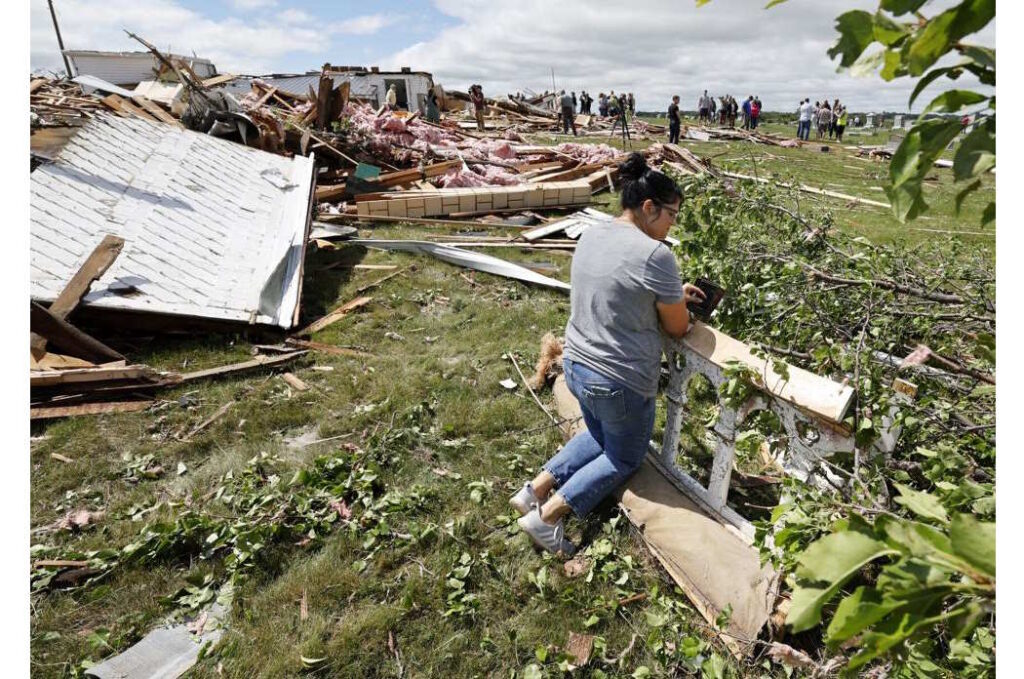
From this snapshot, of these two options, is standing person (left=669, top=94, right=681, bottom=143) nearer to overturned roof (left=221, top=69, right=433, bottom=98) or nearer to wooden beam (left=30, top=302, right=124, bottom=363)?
overturned roof (left=221, top=69, right=433, bottom=98)

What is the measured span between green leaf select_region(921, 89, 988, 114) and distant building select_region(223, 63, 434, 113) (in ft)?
100

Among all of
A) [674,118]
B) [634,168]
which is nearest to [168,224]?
[634,168]

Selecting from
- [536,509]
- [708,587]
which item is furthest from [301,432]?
[708,587]

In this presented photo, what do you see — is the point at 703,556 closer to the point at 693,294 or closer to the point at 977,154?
the point at 693,294

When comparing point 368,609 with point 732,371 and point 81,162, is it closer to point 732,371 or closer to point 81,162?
point 732,371

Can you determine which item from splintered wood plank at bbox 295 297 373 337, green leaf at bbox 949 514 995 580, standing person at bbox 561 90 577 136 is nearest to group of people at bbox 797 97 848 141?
standing person at bbox 561 90 577 136

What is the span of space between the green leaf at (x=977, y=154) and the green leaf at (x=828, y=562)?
545 millimetres

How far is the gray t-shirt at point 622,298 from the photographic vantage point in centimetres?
289

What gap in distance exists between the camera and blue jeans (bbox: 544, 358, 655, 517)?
317cm

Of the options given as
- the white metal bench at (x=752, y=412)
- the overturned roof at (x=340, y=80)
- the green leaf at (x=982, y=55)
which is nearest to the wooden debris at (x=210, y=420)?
the white metal bench at (x=752, y=412)

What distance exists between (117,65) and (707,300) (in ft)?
122

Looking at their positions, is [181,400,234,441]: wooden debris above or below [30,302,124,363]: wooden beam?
below

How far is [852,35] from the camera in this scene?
2.77 feet

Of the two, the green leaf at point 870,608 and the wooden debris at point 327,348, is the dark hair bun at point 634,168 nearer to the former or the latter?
the green leaf at point 870,608
